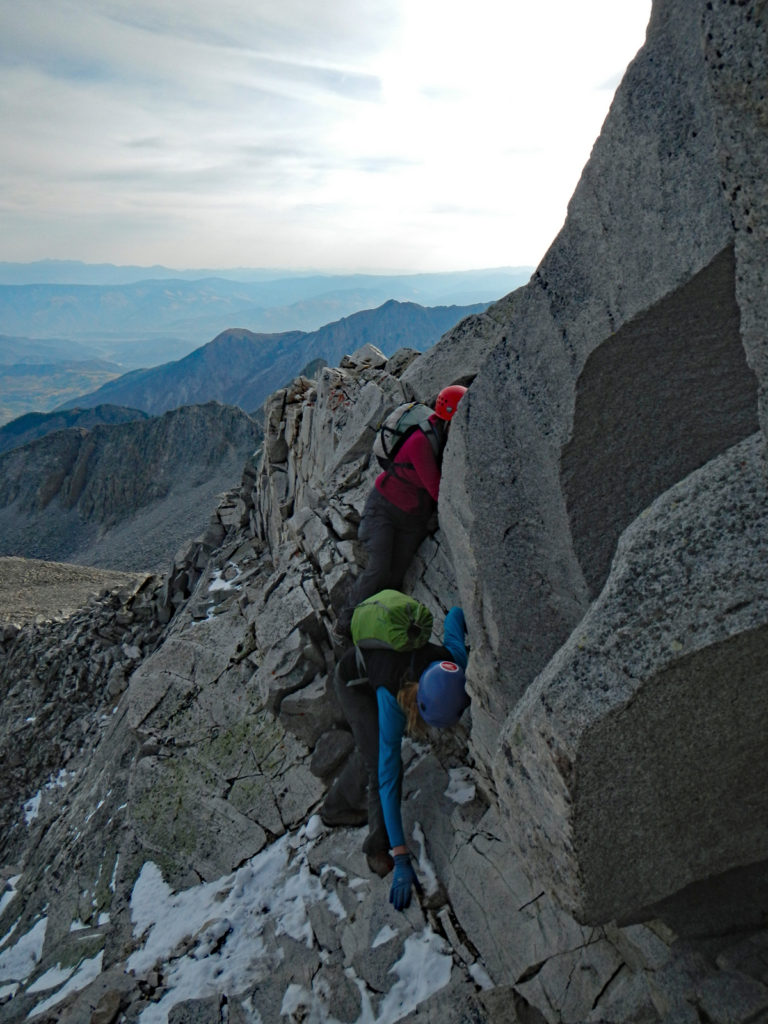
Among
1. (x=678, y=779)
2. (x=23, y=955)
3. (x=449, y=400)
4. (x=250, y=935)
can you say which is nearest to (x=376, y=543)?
(x=449, y=400)

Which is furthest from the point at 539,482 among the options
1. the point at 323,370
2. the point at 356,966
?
the point at 323,370

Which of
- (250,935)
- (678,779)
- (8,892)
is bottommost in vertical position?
(8,892)

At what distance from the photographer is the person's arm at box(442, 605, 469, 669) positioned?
905cm

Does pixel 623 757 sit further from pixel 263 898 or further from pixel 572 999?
pixel 263 898

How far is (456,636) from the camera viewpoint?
9.09 m

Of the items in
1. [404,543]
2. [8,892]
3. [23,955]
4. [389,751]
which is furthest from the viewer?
[8,892]

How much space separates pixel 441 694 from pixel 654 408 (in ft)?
15.2

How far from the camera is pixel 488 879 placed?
24.8ft

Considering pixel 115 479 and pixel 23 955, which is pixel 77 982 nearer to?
pixel 23 955

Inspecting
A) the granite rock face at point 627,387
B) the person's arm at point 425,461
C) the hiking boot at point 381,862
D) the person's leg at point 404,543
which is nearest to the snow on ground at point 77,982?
the hiking boot at point 381,862

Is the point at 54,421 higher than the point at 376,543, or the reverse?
the point at 54,421

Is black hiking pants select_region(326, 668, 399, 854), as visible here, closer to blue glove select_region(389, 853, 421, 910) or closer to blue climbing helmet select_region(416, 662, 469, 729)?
blue glove select_region(389, 853, 421, 910)

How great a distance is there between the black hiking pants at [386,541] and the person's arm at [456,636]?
7.20 feet

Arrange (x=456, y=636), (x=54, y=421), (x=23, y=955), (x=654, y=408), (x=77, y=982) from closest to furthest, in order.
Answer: (x=654, y=408) → (x=456, y=636) → (x=77, y=982) → (x=23, y=955) → (x=54, y=421)
